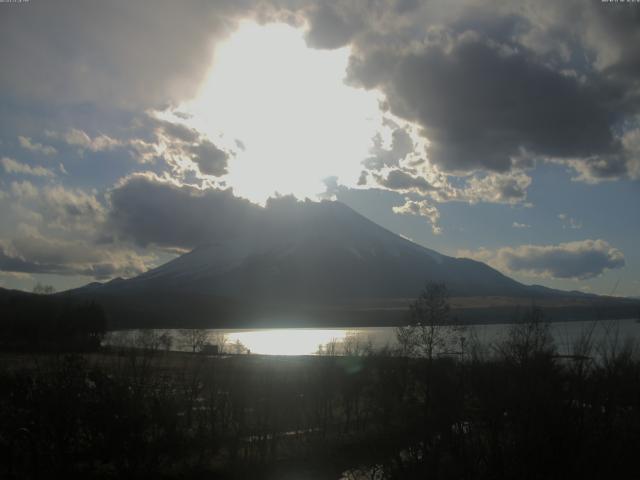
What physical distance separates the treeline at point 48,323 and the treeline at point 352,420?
4668 cm

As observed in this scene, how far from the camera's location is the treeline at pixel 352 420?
34.4ft

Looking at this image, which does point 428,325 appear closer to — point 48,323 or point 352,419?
point 352,419

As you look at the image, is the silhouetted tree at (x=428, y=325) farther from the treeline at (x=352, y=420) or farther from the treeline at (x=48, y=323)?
the treeline at (x=48, y=323)

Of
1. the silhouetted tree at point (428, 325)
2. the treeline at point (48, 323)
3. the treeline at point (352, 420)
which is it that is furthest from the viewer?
the treeline at point (48, 323)

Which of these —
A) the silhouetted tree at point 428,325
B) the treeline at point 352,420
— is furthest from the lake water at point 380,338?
the silhouetted tree at point 428,325

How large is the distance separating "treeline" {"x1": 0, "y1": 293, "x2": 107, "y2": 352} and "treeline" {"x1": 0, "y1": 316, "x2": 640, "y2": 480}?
153 ft

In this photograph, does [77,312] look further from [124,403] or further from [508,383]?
[508,383]

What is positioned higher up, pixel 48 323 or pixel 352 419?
pixel 48 323

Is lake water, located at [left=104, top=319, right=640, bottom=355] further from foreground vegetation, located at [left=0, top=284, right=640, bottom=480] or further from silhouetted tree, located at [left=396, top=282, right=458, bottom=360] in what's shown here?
silhouetted tree, located at [left=396, top=282, right=458, bottom=360]

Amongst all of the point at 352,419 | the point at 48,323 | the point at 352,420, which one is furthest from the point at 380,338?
the point at 352,420

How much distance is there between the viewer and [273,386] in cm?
3147

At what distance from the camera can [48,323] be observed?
82562mm

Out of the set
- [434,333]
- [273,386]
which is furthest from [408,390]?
[434,333]

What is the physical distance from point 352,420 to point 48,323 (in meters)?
62.8
